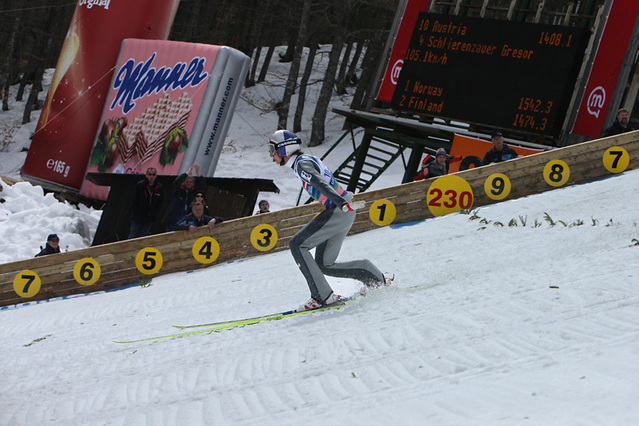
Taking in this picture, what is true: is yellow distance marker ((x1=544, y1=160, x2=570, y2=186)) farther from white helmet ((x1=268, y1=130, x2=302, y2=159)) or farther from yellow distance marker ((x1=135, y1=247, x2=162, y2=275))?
yellow distance marker ((x1=135, y1=247, x2=162, y2=275))

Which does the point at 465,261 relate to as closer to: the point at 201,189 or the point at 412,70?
the point at 201,189

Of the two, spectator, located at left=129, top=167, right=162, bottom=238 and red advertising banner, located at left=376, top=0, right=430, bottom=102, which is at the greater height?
red advertising banner, located at left=376, top=0, right=430, bottom=102

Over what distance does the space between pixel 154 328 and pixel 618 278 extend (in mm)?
4314

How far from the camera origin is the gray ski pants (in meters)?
6.21

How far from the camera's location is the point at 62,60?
59.7 ft

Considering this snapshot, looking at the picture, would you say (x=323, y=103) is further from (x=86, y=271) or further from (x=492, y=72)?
(x=86, y=271)

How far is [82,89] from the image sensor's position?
1775 centimetres

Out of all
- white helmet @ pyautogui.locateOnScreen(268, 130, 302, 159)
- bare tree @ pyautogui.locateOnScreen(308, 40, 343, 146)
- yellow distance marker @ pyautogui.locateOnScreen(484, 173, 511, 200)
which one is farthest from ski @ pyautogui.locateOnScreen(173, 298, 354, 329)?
bare tree @ pyautogui.locateOnScreen(308, 40, 343, 146)

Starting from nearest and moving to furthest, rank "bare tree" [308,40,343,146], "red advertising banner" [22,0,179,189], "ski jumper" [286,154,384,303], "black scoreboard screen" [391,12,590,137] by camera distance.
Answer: "ski jumper" [286,154,384,303] → "black scoreboard screen" [391,12,590,137] → "red advertising banner" [22,0,179,189] → "bare tree" [308,40,343,146]

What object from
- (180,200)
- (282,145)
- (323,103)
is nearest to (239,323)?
(282,145)

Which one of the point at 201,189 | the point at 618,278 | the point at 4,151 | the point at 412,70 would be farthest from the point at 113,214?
the point at 4,151

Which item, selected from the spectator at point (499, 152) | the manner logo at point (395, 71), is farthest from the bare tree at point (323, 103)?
the spectator at point (499, 152)

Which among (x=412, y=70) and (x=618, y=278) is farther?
(x=412, y=70)

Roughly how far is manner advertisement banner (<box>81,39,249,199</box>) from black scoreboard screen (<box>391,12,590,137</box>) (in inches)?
157
